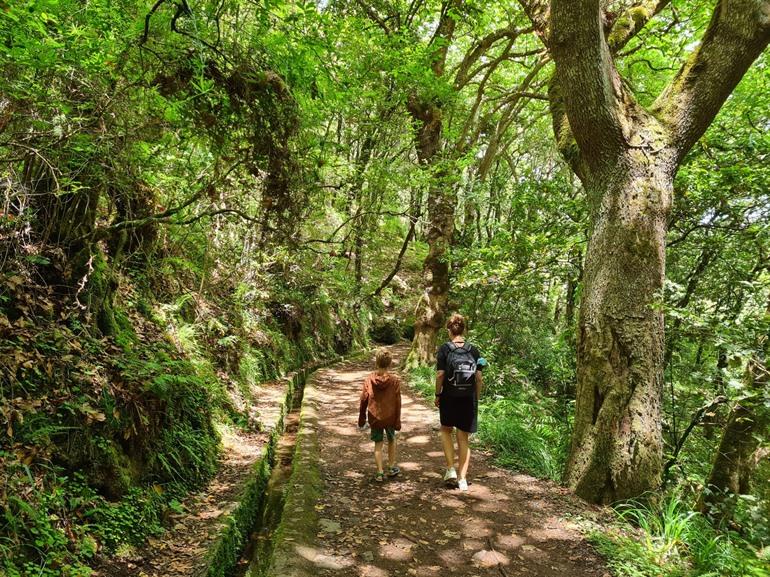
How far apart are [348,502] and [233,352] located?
17.6 ft

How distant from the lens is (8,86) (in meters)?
3.44

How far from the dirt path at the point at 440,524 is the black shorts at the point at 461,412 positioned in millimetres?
838

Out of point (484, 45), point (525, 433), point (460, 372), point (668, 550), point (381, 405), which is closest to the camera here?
point (668, 550)

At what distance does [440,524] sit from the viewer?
4746 millimetres

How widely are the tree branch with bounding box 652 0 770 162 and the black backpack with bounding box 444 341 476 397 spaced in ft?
10.8

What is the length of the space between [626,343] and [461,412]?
193cm

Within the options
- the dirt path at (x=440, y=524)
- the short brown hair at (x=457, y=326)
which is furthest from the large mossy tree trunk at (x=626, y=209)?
the short brown hair at (x=457, y=326)

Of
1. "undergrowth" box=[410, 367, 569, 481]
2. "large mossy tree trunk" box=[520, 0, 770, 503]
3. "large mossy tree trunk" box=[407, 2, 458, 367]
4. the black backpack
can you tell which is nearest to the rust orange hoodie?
the black backpack

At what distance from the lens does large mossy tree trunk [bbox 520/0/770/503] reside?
485 cm

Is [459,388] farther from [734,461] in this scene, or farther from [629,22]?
[629,22]

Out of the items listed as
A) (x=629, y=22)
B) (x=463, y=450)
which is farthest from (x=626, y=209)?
(x=463, y=450)

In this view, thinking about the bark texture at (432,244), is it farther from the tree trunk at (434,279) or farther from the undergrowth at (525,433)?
the undergrowth at (525,433)

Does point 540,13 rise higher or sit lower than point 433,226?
higher

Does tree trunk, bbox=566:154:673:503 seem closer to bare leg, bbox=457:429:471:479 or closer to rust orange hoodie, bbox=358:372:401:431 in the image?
bare leg, bbox=457:429:471:479
